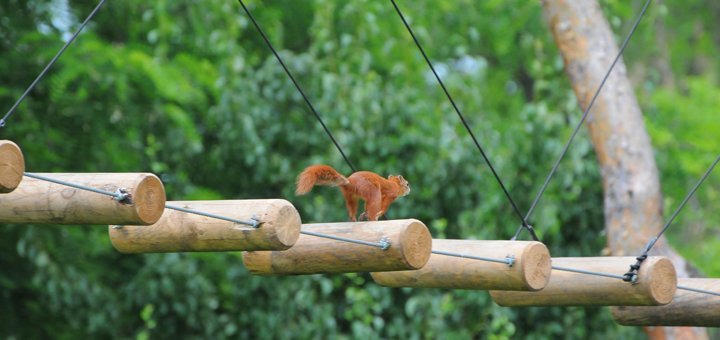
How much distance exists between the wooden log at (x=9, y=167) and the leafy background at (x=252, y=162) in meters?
3.51

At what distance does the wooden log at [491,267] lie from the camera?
3.08 m

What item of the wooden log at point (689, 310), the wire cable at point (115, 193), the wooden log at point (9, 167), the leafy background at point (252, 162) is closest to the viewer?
the wooden log at point (9, 167)

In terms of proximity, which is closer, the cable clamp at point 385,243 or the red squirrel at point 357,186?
the cable clamp at point 385,243

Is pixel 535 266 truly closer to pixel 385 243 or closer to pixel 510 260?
Answer: pixel 510 260

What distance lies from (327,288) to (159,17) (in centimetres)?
206

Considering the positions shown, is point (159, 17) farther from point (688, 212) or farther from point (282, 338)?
point (688, 212)

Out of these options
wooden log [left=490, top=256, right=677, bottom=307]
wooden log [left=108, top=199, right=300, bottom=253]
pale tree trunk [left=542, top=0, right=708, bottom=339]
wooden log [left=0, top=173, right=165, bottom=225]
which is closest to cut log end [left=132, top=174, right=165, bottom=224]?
wooden log [left=0, top=173, right=165, bottom=225]

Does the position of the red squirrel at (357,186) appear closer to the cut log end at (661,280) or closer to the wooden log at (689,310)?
Answer: the cut log end at (661,280)

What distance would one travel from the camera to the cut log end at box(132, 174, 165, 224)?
262 centimetres

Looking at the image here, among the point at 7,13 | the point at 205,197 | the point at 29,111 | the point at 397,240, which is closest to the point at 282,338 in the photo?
the point at 205,197

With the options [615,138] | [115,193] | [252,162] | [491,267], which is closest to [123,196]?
[115,193]

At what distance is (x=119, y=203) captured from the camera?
2611mm

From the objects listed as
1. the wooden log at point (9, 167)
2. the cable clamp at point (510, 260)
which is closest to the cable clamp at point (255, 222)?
the wooden log at point (9, 167)

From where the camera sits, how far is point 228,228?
2846 mm
